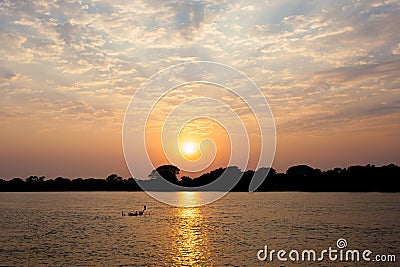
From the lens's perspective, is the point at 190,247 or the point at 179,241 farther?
the point at 179,241

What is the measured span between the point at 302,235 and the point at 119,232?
106 ft

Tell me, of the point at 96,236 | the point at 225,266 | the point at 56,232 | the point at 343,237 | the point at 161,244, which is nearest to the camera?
the point at 225,266

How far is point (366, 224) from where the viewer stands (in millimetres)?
82500

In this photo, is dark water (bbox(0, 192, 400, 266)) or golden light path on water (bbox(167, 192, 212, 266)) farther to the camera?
dark water (bbox(0, 192, 400, 266))

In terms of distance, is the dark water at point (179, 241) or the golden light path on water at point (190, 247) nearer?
the golden light path on water at point (190, 247)

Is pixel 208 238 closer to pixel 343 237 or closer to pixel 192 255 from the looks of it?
pixel 192 255

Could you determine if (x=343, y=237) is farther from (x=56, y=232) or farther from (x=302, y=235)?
(x=56, y=232)

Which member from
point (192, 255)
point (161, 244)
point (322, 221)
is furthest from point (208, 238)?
point (322, 221)

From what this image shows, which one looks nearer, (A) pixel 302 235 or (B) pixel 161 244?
(B) pixel 161 244

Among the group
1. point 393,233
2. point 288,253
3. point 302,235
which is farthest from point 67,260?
point 393,233

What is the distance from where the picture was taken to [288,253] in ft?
173

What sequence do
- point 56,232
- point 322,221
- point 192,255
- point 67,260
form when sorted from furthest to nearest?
point 322,221 → point 56,232 → point 192,255 → point 67,260

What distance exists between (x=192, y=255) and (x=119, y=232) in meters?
27.3

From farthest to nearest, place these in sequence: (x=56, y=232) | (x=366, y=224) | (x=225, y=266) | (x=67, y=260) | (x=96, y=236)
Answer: (x=366, y=224) → (x=56, y=232) → (x=96, y=236) → (x=67, y=260) → (x=225, y=266)
